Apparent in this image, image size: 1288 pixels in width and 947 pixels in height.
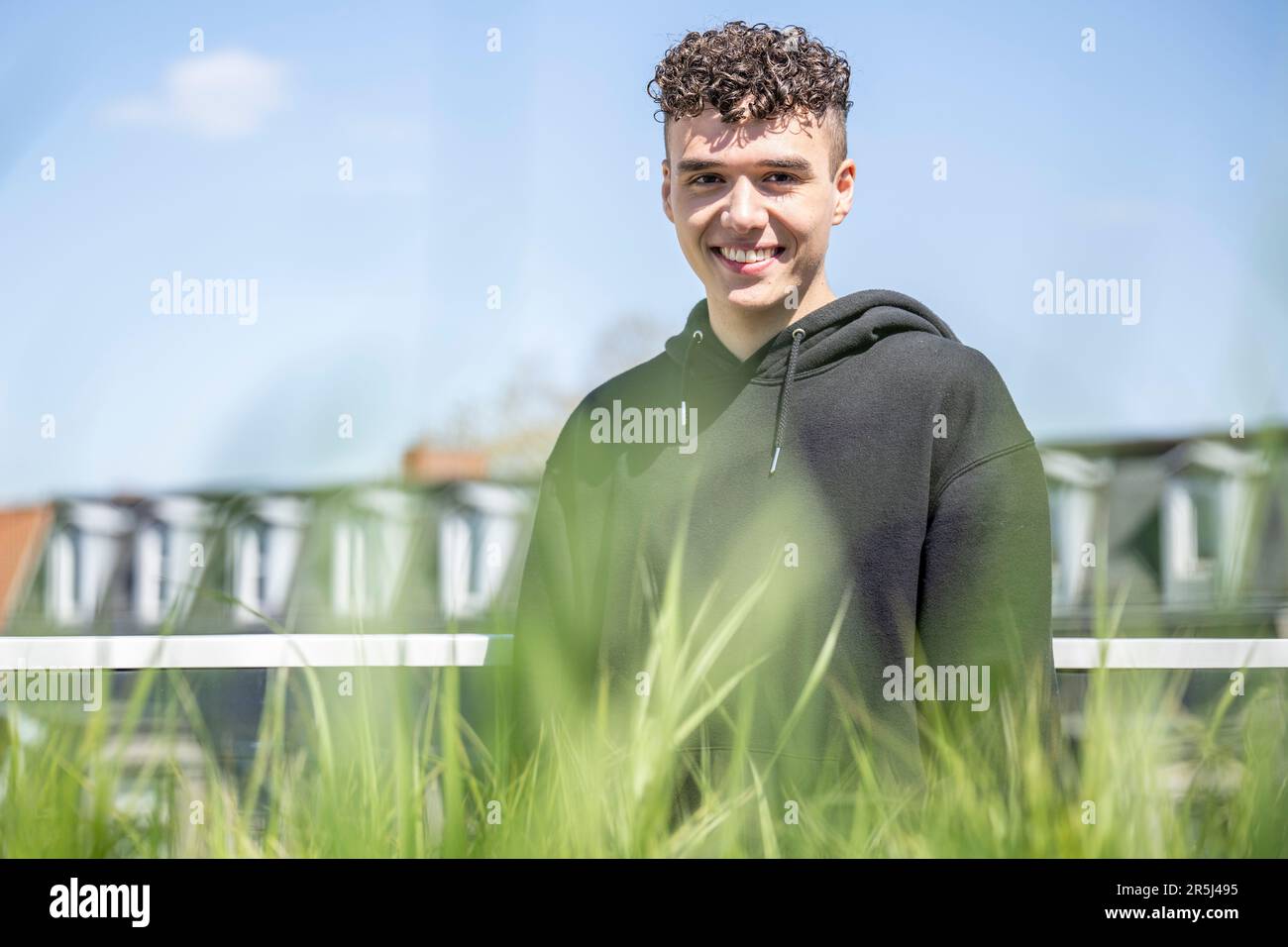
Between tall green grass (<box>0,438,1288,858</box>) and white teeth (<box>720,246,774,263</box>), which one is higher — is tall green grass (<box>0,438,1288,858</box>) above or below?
below

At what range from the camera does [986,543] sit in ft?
3.91

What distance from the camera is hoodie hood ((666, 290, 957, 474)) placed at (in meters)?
1.36

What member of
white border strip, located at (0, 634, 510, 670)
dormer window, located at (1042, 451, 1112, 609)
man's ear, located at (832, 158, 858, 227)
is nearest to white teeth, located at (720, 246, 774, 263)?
man's ear, located at (832, 158, 858, 227)

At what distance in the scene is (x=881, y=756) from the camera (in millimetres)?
955

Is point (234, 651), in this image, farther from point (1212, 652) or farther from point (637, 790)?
point (1212, 652)

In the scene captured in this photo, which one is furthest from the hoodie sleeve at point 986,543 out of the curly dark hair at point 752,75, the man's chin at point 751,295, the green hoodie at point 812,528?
the curly dark hair at point 752,75

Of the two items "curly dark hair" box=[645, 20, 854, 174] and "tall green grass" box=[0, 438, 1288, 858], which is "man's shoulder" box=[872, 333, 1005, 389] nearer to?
"curly dark hair" box=[645, 20, 854, 174]

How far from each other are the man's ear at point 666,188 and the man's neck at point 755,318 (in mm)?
119

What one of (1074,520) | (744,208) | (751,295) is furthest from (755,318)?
(1074,520)

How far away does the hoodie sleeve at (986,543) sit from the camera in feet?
3.71

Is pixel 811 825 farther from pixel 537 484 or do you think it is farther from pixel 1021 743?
pixel 537 484

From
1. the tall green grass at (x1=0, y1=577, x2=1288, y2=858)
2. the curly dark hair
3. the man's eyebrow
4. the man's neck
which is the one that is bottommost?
the tall green grass at (x1=0, y1=577, x2=1288, y2=858)

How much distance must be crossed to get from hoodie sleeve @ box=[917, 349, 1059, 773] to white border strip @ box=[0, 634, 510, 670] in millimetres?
477

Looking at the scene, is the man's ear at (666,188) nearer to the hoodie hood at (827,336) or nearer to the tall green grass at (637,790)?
the hoodie hood at (827,336)
